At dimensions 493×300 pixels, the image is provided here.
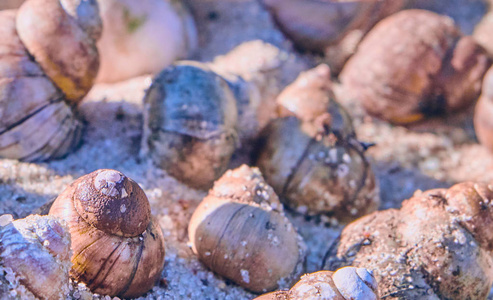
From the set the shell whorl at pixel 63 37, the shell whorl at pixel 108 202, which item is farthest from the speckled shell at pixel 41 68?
the shell whorl at pixel 108 202

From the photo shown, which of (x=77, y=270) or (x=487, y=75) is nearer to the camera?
(x=77, y=270)

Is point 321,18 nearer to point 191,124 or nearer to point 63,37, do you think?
point 191,124

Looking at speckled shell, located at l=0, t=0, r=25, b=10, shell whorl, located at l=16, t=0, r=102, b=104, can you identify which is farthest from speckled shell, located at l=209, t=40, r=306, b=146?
speckled shell, located at l=0, t=0, r=25, b=10

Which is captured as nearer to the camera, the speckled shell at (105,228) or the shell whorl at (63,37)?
the speckled shell at (105,228)

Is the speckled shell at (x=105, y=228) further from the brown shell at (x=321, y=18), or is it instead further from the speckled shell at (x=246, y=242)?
the brown shell at (x=321, y=18)

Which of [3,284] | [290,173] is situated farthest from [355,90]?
[3,284]

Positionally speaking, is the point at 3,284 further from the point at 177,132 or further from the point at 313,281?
the point at 177,132

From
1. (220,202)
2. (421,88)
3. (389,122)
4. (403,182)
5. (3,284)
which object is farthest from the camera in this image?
(389,122)
